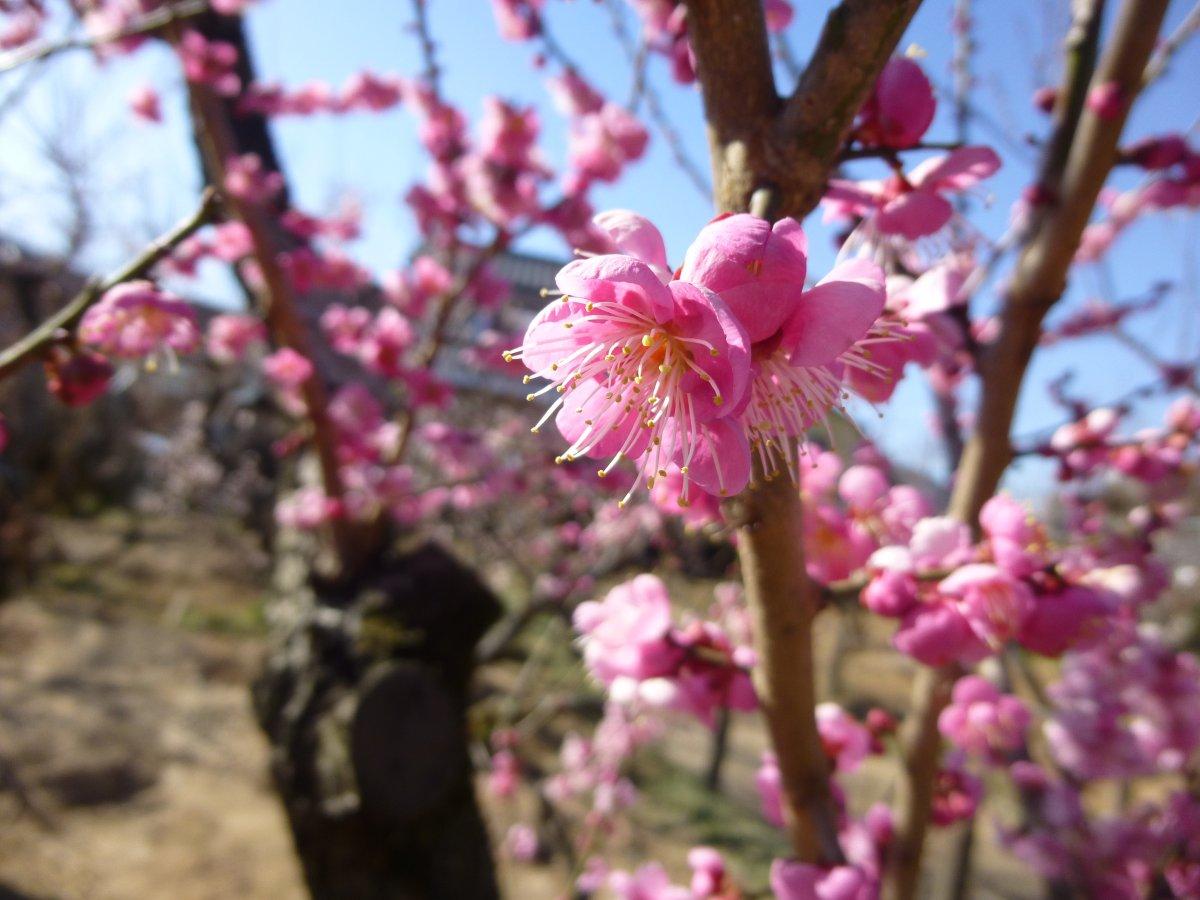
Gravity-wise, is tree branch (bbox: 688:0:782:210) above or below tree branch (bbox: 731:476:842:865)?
above

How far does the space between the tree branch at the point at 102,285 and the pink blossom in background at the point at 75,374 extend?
35mm

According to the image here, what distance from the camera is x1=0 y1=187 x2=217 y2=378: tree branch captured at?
0.83m

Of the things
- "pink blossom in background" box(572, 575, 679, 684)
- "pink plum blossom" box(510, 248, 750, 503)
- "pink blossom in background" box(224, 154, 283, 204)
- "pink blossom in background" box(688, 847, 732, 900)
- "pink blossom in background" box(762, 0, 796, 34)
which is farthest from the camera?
"pink blossom in background" box(224, 154, 283, 204)

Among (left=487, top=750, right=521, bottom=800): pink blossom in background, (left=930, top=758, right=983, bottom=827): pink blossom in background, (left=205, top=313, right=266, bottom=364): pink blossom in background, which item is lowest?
(left=487, top=750, right=521, bottom=800): pink blossom in background

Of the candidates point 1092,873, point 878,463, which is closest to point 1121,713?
point 1092,873

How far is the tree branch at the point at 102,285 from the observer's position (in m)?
0.83

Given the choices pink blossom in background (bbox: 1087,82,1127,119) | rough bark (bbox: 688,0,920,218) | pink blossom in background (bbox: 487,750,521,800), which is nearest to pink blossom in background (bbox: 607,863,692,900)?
rough bark (bbox: 688,0,920,218)

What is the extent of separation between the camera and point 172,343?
46.3 inches

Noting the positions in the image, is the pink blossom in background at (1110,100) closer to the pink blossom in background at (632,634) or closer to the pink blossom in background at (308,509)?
the pink blossom in background at (632,634)

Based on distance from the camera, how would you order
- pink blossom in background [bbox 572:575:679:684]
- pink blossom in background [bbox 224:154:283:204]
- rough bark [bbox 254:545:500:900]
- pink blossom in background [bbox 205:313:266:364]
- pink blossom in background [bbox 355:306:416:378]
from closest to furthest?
pink blossom in background [bbox 572:575:679:684], rough bark [bbox 254:545:500:900], pink blossom in background [bbox 224:154:283:204], pink blossom in background [bbox 355:306:416:378], pink blossom in background [bbox 205:313:266:364]

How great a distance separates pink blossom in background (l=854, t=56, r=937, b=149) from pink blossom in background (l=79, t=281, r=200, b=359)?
2.99 ft

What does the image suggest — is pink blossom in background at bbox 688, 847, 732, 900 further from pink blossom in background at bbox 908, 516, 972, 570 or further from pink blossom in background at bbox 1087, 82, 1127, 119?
pink blossom in background at bbox 1087, 82, 1127, 119

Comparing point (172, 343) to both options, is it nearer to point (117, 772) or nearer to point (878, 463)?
point (878, 463)

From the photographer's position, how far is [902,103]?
689 mm
